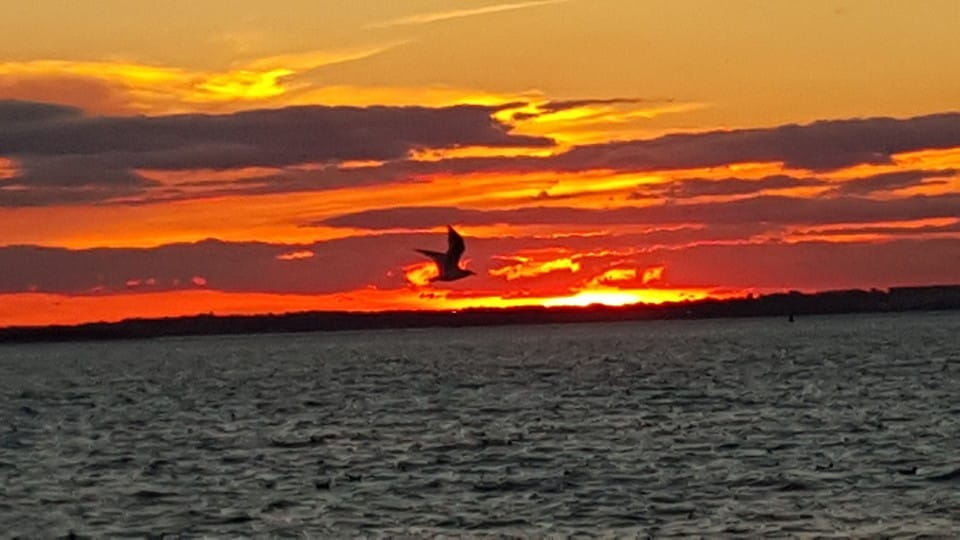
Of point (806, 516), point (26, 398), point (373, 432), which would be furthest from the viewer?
point (26, 398)

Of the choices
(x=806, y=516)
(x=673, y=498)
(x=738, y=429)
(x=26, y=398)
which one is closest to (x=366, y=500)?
(x=673, y=498)

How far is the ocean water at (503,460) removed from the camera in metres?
35.4

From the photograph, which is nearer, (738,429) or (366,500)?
(366,500)

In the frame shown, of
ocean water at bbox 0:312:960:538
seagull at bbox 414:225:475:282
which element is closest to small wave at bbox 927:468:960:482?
ocean water at bbox 0:312:960:538

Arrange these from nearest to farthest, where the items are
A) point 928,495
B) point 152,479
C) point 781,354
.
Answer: point 928,495 → point 152,479 → point 781,354

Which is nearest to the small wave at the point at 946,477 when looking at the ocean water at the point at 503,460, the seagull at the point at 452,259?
the ocean water at the point at 503,460

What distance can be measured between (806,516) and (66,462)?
2114 centimetres

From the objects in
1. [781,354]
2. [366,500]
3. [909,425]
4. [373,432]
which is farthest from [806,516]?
[781,354]

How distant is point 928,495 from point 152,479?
16.5 meters

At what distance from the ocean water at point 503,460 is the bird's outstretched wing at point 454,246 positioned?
179 inches

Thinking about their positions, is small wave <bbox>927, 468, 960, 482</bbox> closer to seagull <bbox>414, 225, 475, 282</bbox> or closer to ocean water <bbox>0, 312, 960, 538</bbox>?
ocean water <bbox>0, 312, 960, 538</bbox>

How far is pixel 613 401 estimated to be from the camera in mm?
70688

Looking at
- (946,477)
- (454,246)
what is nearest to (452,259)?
(454,246)

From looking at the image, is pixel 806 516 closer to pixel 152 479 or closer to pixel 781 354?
pixel 152 479
